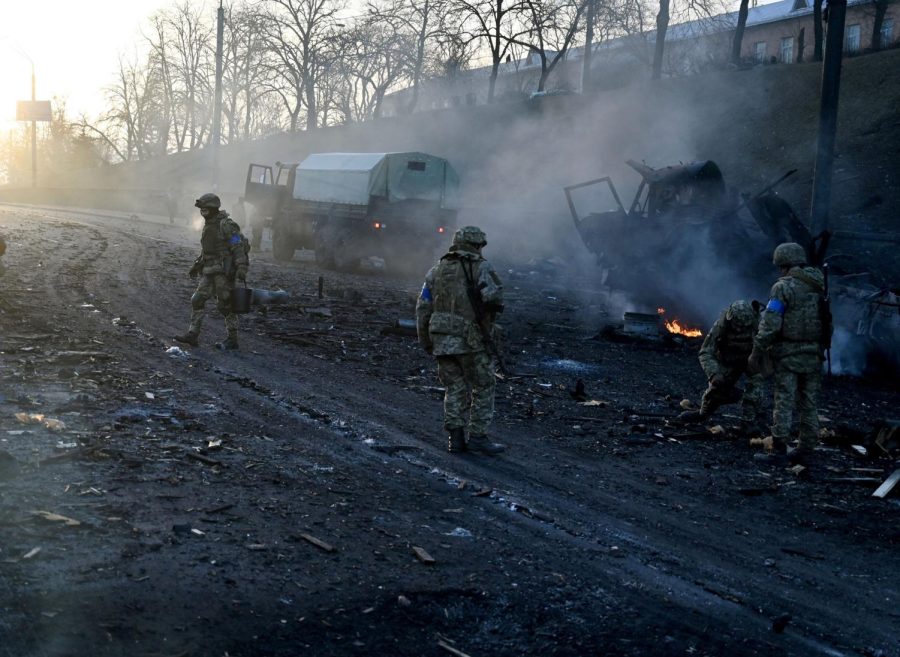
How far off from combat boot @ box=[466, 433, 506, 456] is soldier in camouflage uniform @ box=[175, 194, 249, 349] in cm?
459

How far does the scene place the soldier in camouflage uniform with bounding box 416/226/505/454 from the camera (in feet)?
22.4

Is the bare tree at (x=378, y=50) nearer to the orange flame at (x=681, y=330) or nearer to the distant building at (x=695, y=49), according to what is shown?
the distant building at (x=695, y=49)

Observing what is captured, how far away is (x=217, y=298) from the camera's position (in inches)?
413

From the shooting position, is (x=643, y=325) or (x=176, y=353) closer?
(x=176, y=353)

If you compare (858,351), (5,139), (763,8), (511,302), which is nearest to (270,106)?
(5,139)

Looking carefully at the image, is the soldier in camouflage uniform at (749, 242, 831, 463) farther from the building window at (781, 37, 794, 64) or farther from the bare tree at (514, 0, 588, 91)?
the building window at (781, 37, 794, 64)

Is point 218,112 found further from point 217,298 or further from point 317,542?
point 317,542

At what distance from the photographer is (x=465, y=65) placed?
3859 cm

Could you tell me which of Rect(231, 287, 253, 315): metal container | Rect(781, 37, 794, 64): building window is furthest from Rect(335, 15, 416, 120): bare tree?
Rect(231, 287, 253, 315): metal container

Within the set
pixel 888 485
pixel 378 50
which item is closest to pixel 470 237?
pixel 888 485

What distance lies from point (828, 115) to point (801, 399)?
8892mm

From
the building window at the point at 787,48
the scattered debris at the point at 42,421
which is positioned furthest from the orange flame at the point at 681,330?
the building window at the point at 787,48

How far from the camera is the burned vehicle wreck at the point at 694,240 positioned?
14.6m

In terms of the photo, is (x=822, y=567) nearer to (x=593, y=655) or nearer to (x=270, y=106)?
(x=593, y=655)
